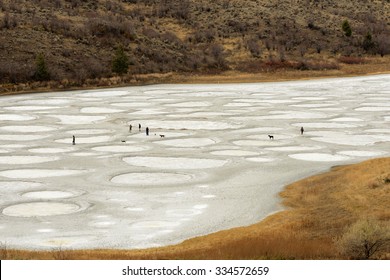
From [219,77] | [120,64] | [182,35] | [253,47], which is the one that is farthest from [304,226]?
[182,35]

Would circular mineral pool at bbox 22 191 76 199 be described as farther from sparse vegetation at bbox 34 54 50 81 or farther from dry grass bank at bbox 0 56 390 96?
sparse vegetation at bbox 34 54 50 81

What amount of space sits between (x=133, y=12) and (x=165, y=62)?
1913 centimetres

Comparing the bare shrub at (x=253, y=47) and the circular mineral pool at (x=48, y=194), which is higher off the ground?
the bare shrub at (x=253, y=47)

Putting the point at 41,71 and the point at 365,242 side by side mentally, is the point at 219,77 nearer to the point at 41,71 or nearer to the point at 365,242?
the point at 41,71

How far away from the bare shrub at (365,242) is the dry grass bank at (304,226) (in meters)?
0.24

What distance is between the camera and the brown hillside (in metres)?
65.0

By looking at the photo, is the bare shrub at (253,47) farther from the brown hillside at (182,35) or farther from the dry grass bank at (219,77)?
the dry grass bank at (219,77)

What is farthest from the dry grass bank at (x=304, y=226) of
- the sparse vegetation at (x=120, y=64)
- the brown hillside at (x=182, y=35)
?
the sparse vegetation at (x=120, y=64)

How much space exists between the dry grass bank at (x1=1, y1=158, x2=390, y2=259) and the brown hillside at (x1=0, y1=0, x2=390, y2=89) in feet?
127

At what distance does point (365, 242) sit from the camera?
14.2 m

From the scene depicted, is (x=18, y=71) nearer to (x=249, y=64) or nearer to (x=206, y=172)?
(x=249, y=64)

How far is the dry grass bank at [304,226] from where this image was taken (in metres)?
14.7

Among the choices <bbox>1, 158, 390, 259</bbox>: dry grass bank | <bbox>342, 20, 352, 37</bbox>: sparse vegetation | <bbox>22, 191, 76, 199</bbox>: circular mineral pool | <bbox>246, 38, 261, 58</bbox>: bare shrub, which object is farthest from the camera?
<bbox>342, 20, 352, 37</bbox>: sparse vegetation

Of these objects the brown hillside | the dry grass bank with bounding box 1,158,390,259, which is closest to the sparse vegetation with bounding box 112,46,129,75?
the brown hillside
